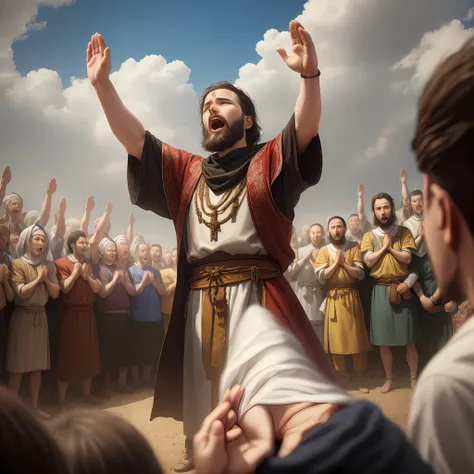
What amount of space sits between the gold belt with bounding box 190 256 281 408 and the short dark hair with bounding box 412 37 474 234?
714 mm

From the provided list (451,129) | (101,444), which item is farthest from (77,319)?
(451,129)

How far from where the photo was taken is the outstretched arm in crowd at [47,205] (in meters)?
2.09

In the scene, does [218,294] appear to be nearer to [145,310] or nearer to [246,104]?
[246,104]

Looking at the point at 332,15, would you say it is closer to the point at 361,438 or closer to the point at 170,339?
the point at 170,339

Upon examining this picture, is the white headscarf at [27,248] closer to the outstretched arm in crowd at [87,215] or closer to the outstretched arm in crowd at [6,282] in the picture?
the outstretched arm in crowd at [6,282]

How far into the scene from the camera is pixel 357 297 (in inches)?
84.7

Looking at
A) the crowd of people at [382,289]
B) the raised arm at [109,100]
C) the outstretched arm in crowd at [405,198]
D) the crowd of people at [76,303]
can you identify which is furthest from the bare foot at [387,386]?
the raised arm at [109,100]

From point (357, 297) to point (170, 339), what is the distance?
4.17 ft

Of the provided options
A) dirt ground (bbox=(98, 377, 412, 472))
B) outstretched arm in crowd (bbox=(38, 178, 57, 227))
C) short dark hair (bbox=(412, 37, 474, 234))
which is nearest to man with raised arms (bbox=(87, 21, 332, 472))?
dirt ground (bbox=(98, 377, 412, 472))

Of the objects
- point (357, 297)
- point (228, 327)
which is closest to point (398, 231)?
point (357, 297)

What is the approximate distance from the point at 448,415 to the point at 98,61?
1.09 meters

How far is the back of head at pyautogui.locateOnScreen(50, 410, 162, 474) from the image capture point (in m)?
0.29

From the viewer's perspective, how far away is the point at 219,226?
3.54 feet

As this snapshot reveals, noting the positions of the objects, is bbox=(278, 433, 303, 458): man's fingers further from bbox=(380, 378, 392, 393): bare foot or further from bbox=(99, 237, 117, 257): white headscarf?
bbox=(99, 237, 117, 257): white headscarf
